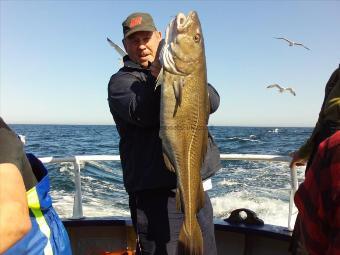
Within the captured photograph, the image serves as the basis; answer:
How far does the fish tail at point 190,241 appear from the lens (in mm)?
2258

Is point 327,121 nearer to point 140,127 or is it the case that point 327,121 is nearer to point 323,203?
point 140,127

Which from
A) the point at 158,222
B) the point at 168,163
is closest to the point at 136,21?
the point at 168,163

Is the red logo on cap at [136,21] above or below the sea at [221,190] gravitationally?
above

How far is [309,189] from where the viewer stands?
0.98m

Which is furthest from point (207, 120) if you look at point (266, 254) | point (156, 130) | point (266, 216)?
point (266, 216)

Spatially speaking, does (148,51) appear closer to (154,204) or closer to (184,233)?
(154,204)

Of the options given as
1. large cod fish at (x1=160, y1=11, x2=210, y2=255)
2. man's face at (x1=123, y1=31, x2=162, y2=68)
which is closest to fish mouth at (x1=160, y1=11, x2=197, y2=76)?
large cod fish at (x1=160, y1=11, x2=210, y2=255)

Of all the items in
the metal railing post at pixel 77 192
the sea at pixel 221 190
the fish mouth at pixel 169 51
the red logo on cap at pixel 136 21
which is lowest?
the sea at pixel 221 190

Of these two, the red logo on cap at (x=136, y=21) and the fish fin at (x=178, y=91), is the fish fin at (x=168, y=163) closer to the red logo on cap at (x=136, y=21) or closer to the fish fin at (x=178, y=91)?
the fish fin at (x=178, y=91)

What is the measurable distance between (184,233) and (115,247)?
1.82m

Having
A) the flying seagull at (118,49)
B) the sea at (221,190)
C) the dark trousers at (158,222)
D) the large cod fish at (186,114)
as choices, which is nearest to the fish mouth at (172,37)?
the large cod fish at (186,114)

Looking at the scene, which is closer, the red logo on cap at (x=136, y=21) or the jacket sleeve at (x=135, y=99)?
the jacket sleeve at (x=135, y=99)

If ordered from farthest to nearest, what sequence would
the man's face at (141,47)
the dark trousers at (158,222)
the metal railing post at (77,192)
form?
the metal railing post at (77,192), the man's face at (141,47), the dark trousers at (158,222)

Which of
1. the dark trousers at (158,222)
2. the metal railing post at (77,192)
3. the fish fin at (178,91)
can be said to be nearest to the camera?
the fish fin at (178,91)
